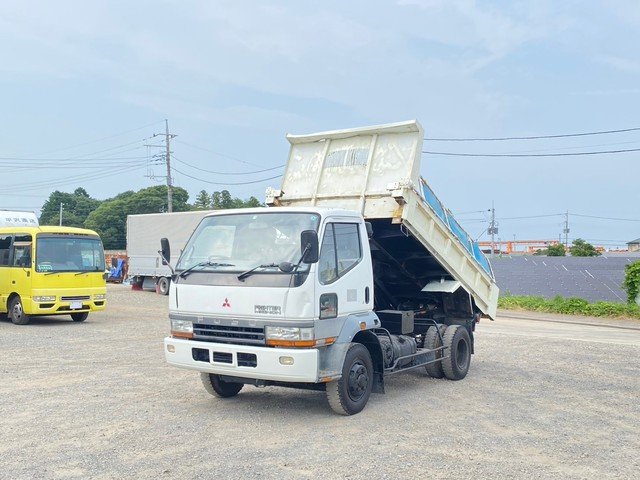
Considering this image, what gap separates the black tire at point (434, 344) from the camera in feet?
32.8

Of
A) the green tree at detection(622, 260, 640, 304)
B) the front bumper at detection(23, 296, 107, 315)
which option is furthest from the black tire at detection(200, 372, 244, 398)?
the green tree at detection(622, 260, 640, 304)

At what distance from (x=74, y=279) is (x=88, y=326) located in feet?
4.04

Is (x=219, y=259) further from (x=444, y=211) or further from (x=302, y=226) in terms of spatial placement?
(x=444, y=211)

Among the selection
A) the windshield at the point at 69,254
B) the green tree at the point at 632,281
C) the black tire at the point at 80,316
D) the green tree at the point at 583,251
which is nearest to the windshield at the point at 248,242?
the windshield at the point at 69,254

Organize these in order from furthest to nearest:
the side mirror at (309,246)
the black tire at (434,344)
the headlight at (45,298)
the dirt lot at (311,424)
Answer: the headlight at (45,298) → the black tire at (434,344) → the side mirror at (309,246) → the dirt lot at (311,424)

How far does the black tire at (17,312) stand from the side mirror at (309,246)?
41.0 feet

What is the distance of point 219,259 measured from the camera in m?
7.73

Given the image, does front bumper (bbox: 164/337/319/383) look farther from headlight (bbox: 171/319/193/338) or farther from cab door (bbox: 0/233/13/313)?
cab door (bbox: 0/233/13/313)

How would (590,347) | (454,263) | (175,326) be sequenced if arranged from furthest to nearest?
(590,347) → (454,263) → (175,326)

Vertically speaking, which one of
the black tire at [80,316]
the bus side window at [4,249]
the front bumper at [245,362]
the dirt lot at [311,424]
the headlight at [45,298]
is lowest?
the dirt lot at [311,424]

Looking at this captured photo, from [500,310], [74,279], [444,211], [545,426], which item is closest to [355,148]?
[444,211]

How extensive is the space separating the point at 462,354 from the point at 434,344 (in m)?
0.77

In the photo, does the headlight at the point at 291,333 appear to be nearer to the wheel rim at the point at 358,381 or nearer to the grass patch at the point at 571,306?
the wheel rim at the point at 358,381

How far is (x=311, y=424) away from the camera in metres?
7.55
